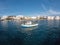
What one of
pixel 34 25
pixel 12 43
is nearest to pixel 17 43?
pixel 12 43

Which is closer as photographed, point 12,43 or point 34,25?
point 12,43

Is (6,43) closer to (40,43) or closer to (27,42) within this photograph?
(27,42)

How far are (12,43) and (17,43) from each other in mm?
161

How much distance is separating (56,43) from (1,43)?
5.72 feet

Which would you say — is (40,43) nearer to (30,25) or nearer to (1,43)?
(1,43)

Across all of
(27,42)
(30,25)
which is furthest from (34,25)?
(27,42)

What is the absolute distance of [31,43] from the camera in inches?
163

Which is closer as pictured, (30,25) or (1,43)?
(1,43)

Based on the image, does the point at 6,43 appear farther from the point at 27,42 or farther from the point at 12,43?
the point at 27,42

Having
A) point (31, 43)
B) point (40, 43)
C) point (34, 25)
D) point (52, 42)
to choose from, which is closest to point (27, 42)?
point (31, 43)

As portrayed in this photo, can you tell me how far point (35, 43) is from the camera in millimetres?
4152

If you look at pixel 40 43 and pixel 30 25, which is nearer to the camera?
pixel 40 43

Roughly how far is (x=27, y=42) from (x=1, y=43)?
2.72 ft

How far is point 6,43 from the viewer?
163 inches
